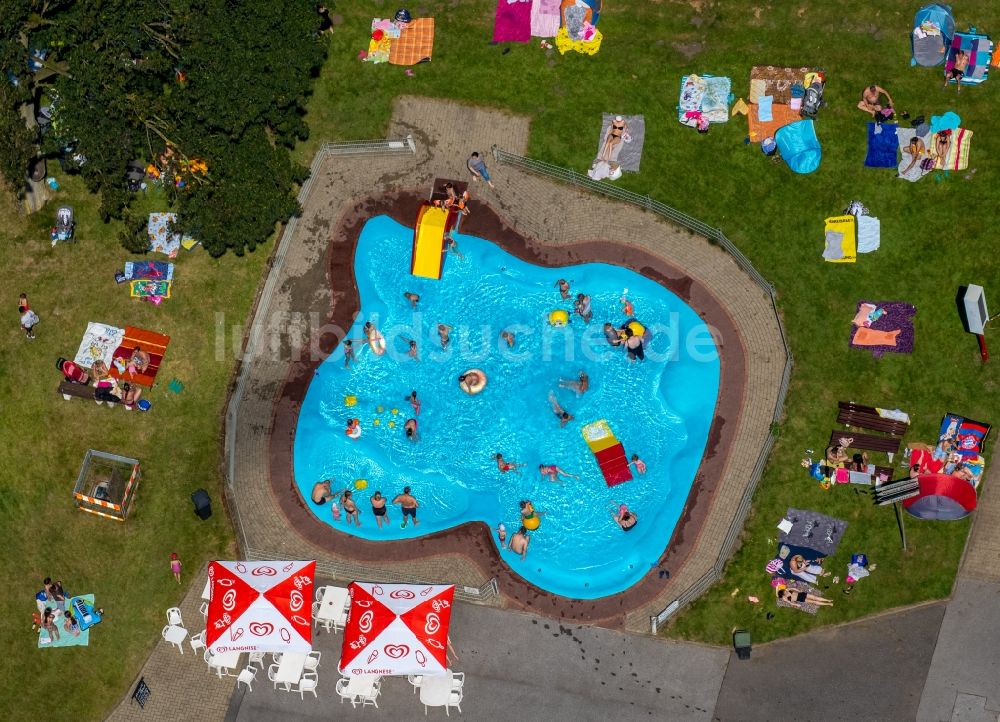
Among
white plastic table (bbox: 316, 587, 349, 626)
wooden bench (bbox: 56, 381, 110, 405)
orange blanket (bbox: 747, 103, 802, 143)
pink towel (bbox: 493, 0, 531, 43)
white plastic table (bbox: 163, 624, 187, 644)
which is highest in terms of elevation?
pink towel (bbox: 493, 0, 531, 43)

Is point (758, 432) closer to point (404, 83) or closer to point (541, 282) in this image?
point (541, 282)

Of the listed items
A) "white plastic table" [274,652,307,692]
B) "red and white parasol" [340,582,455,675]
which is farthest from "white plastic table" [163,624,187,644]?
"red and white parasol" [340,582,455,675]

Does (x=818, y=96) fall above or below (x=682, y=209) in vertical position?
above

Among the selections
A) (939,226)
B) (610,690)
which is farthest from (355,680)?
(939,226)

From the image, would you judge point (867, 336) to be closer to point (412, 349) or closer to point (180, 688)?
point (412, 349)

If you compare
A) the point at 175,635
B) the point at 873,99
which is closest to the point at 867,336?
the point at 873,99

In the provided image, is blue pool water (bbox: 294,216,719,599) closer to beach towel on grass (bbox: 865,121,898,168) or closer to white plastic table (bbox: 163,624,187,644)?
white plastic table (bbox: 163,624,187,644)

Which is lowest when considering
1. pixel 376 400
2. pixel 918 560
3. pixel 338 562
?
pixel 338 562
